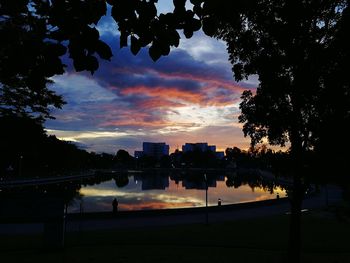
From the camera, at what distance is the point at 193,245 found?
58.6 feet

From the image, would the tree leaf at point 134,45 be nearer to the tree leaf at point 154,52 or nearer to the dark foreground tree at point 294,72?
the tree leaf at point 154,52

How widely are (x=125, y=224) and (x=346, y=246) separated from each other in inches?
537

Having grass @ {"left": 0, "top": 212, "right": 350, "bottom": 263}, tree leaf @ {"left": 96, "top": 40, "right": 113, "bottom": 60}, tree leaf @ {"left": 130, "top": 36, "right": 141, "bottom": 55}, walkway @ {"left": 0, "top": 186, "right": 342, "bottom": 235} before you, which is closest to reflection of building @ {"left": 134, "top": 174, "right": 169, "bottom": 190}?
walkway @ {"left": 0, "top": 186, "right": 342, "bottom": 235}

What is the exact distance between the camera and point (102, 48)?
284 cm

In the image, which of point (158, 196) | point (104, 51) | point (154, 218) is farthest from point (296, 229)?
point (158, 196)

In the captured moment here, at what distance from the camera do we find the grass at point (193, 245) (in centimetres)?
1471

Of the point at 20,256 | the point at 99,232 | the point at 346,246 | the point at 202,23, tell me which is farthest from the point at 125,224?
the point at 202,23

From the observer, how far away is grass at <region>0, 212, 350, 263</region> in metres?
14.7

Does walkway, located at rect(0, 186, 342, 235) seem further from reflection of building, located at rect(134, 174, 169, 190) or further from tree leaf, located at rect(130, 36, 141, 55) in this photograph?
reflection of building, located at rect(134, 174, 169, 190)

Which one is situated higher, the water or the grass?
the grass

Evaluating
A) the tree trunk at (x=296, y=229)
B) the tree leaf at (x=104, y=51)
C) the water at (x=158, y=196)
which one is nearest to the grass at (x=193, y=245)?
the tree trunk at (x=296, y=229)

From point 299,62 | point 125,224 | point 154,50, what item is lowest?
point 125,224

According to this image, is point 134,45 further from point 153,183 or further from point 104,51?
point 153,183

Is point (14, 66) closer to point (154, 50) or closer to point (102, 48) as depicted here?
point (102, 48)
